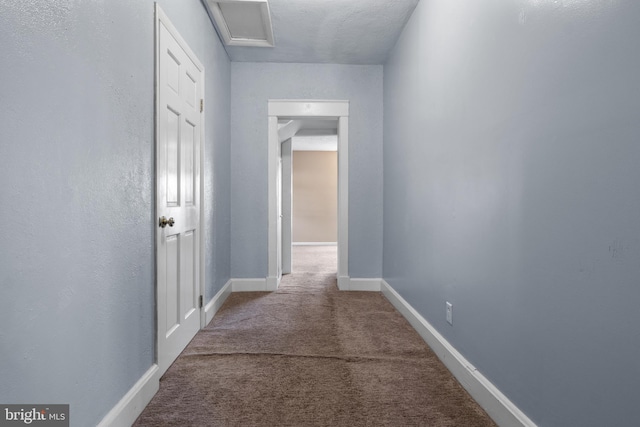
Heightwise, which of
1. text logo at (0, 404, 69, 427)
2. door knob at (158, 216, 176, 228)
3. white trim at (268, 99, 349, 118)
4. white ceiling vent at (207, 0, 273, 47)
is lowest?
text logo at (0, 404, 69, 427)

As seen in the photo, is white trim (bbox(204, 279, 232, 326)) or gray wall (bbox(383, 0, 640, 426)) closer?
gray wall (bbox(383, 0, 640, 426))

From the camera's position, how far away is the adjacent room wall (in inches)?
372

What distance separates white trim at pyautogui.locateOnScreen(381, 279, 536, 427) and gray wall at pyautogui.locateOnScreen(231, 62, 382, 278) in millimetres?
1400

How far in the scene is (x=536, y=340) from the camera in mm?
1356

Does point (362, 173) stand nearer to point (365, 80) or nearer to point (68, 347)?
point (365, 80)

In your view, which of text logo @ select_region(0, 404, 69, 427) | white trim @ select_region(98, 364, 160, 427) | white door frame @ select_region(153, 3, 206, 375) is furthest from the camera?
white door frame @ select_region(153, 3, 206, 375)

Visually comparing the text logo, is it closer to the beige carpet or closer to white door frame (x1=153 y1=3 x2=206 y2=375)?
the beige carpet

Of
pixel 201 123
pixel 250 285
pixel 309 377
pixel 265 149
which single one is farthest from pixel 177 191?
pixel 250 285

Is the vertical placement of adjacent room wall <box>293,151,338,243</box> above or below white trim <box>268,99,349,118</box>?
below

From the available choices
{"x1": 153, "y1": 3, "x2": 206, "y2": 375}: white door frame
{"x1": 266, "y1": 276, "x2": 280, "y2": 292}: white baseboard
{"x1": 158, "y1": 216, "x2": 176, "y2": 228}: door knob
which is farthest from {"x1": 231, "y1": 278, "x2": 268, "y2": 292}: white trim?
{"x1": 158, "y1": 216, "x2": 176, "y2": 228}: door knob

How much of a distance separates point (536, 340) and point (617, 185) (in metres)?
0.64

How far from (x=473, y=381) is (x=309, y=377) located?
838mm

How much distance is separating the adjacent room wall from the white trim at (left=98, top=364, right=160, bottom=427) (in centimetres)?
759

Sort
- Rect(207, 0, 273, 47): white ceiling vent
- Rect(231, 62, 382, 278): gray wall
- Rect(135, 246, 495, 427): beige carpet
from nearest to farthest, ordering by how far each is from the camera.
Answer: Rect(135, 246, 495, 427): beige carpet → Rect(207, 0, 273, 47): white ceiling vent → Rect(231, 62, 382, 278): gray wall
